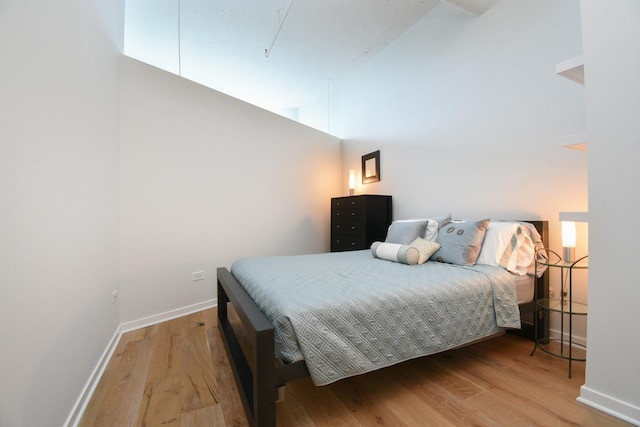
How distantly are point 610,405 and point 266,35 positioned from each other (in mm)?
4135

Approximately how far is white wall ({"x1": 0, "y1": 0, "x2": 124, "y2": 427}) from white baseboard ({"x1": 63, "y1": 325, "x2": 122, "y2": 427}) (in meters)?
0.04

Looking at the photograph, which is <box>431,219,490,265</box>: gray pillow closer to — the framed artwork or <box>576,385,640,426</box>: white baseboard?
<box>576,385,640,426</box>: white baseboard

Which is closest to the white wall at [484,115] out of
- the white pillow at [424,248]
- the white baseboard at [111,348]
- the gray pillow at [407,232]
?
the gray pillow at [407,232]

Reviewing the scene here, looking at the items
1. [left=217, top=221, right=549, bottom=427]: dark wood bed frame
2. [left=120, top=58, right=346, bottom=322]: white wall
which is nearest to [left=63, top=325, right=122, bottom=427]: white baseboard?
[left=120, top=58, right=346, bottom=322]: white wall

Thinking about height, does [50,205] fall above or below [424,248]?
above

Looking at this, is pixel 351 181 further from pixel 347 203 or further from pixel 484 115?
pixel 484 115

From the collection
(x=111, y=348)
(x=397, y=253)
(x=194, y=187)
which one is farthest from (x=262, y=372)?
(x=194, y=187)

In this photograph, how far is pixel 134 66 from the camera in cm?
243

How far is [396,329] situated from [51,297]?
59.9 inches

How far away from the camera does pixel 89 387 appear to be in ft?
4.73

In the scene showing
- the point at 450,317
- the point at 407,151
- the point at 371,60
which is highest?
the point at 371,60

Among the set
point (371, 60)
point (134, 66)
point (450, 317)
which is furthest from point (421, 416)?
point (371, 60)

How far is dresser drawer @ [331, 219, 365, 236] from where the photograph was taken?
11.5 feet

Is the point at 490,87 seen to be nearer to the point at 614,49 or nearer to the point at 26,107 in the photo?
the point at 614,49
